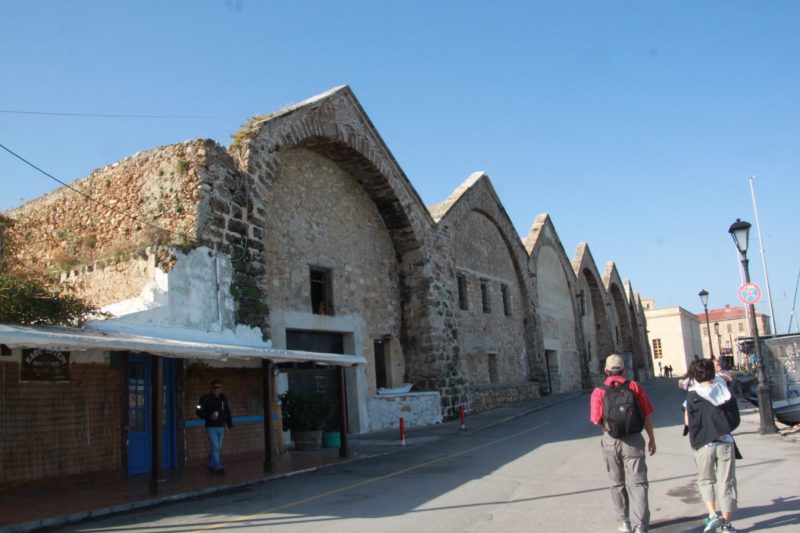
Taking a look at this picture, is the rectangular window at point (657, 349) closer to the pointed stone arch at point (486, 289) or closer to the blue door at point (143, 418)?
the pointed stone arch at point (486, 289)

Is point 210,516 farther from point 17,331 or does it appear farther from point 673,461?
point 673,461

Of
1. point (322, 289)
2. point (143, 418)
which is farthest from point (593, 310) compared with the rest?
point (143, 418)

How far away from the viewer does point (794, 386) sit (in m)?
13.1

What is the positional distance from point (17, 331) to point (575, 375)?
Result: 32.7m

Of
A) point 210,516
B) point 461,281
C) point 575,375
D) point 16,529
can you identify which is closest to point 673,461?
point 210,516

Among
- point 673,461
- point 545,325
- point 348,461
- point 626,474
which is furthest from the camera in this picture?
point 545,325

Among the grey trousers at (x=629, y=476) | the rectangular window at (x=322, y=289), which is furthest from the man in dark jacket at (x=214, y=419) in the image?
the grey trousers at (x=629, y=476)

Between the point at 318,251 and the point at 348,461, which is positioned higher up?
the point at 318,251

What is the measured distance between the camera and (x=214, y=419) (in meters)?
11.3

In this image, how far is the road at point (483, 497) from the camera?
261 inches

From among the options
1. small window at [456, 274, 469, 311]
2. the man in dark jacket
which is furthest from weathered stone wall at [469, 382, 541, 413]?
the man in dark jacket

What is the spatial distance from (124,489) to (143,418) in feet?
6.74

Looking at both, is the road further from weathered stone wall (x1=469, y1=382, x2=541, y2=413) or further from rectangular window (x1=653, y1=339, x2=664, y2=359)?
rectangular window (x1=653, y1=339, x2=664, y2=359)

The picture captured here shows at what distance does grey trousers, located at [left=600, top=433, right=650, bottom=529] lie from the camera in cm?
571
